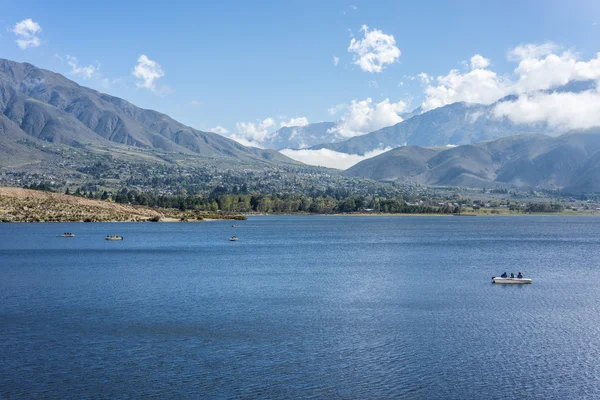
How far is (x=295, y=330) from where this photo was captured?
2112 inches

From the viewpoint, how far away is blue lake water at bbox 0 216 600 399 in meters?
39.4

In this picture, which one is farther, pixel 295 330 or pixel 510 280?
pixel 510 280

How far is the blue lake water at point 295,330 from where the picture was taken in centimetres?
3938

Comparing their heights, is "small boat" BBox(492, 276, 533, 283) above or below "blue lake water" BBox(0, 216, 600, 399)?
above

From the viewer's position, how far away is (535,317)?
60.8 metres

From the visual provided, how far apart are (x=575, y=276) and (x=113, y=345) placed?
69506 millimetres

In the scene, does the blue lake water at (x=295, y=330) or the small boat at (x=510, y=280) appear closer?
the blue lake water at (x=295, y=330)

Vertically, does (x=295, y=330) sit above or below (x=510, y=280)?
below

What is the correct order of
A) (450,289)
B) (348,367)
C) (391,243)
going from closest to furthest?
(348,367) < (450,289) < (391,243)

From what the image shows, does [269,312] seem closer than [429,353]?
No

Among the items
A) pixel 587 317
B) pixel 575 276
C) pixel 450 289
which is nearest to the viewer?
pixel 587 317

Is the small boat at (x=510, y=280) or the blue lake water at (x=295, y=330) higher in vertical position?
the small boat at (x=510, y=280)

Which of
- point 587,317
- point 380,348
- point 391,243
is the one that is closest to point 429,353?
point 380,348

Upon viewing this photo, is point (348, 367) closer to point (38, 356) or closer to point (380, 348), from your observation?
point (380, 348)
